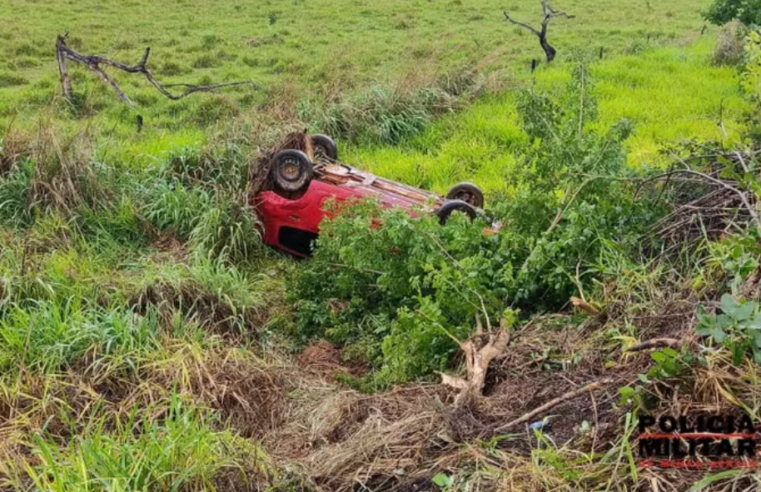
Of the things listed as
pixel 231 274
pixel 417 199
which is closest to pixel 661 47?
pixel 417 199

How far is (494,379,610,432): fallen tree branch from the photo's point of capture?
263 centimetres

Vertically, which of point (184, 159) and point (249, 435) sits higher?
point (184, 159)

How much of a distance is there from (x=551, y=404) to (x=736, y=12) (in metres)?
11.9

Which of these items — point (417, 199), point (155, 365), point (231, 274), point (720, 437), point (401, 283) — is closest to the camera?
point (720, 437)

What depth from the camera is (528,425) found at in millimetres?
2611

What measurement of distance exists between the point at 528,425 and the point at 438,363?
98 cm

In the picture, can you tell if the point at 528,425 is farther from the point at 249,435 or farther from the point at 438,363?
the point at 249,435

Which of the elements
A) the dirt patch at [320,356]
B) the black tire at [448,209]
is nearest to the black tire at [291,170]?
the black tire at [448,209]

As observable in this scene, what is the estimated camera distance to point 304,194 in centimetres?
576

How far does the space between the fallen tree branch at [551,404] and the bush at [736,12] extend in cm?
1115

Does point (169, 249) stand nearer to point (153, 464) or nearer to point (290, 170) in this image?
point (290, 170)

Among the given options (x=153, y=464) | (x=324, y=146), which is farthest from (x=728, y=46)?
(x=153, y=464)

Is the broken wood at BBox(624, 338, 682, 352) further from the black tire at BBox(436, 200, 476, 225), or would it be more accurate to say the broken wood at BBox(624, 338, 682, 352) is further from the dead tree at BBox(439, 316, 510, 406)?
the black tire at BBox(436, 200, 476, 225)

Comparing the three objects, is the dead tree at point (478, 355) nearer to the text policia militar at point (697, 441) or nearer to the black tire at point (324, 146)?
the text policia militar at point (697, 441)
